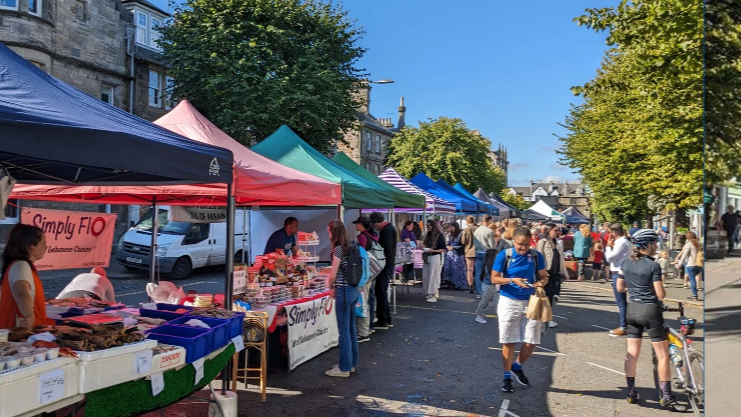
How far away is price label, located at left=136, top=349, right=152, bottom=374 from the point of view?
3459 millimetres

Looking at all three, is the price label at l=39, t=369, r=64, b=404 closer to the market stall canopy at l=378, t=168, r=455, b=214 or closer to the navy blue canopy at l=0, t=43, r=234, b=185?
the navy blue canopy at l=0, t=43, r=234, b=185

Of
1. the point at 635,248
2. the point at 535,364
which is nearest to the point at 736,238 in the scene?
the point at 635,248

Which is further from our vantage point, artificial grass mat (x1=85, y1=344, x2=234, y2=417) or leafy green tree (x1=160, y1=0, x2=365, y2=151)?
leafy green tree (x1=160, y1=0, x2=365, y2=151)

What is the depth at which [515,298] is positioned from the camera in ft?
19.7

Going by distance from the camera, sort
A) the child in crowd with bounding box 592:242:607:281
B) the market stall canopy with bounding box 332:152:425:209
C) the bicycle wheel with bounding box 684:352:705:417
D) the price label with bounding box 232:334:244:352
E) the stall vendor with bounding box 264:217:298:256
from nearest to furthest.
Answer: the bicycle wheel with bounding box 684:352:705:417 < the price label with bounding box 232:334:244:352 < the stall vendor with bounding box 264:217:298:256 < the market stall canopy with bounding box 332:152:425:209 < the child in crowd with bounding box 592:242:607:281

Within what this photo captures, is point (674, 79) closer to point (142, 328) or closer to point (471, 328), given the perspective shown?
point (471, 328)

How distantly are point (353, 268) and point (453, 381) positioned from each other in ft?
5.85

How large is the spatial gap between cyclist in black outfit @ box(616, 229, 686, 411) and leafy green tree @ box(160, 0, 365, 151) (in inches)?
688

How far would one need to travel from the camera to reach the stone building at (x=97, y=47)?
18.7m

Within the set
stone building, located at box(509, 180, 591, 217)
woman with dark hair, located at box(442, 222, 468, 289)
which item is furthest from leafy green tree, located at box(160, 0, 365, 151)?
stone building, located at box(509, 180, 591, 217)

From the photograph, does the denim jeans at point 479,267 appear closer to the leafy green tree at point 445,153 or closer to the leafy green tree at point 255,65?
the leafy green tree at point 255,65

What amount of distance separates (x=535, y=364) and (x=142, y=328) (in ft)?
17.1

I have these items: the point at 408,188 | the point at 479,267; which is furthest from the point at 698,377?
the point at 408,188

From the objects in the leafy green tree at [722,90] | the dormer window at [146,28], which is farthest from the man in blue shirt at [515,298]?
the dormer window at [146,28]
